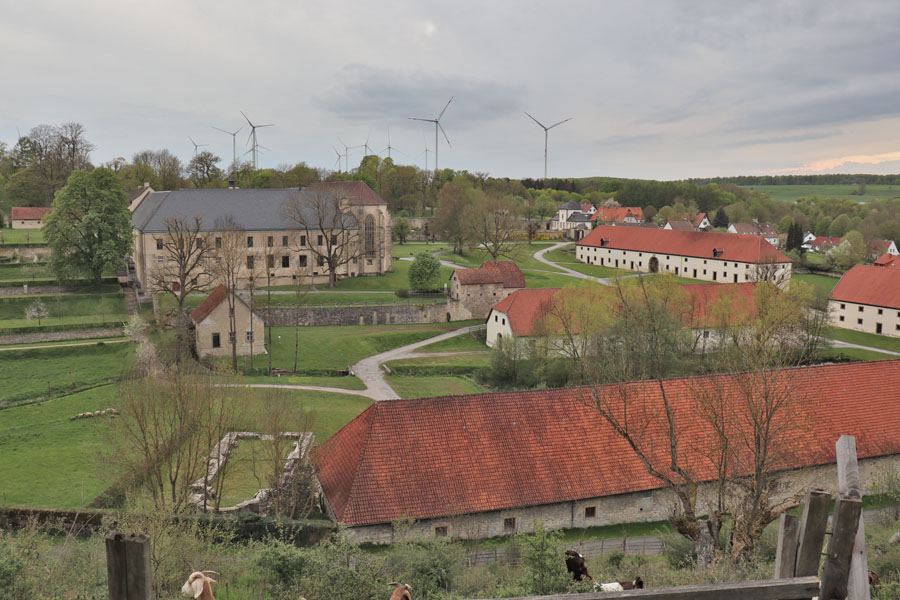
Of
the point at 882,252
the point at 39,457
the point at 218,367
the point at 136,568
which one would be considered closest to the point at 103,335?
the point at 218,367

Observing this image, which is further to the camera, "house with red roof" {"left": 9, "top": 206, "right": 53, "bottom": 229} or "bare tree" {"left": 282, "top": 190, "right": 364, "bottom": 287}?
"house with red roof" {"left": 9, "top": 206, "right": 53, "bottom": 229}

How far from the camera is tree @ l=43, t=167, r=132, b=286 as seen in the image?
58969mm

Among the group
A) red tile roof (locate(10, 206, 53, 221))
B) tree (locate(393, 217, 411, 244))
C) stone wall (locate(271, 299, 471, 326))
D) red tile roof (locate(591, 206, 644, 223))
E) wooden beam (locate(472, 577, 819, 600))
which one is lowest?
stone wall (locate(271, 299, 471, 326))

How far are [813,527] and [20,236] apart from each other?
95793 millimetres

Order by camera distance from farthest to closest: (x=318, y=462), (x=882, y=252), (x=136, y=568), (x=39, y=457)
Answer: (x=882, y=252)
(x=39, y=457)
(x=318, y=462)
(x=136, y=568)

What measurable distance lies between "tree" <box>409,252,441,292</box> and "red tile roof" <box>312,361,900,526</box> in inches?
1657

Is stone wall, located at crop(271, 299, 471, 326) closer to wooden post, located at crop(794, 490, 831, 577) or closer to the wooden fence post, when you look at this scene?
the wooden fence post

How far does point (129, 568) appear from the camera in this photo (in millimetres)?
4477

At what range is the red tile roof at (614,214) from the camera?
468 feet

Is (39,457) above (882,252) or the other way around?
the other way around

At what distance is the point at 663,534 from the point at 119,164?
119182 mm

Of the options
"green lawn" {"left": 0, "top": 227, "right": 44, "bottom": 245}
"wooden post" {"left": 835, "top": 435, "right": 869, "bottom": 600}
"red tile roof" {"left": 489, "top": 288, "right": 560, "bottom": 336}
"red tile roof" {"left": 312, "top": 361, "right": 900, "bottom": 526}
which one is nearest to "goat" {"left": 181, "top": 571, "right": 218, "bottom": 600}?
"wooden post" {"left": 835, "top": 435, "right": 869, "bottom": 600}

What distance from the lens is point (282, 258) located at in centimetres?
7275

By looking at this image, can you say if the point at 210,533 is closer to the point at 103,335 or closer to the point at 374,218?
the point at 103,335
